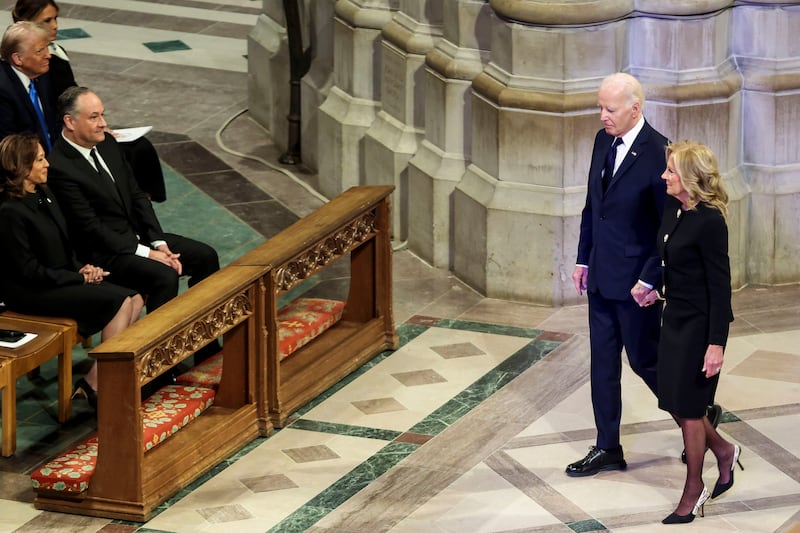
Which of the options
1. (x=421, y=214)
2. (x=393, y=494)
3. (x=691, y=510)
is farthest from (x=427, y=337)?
(x=691, y=510)

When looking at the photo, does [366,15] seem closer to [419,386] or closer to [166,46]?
[419,386]

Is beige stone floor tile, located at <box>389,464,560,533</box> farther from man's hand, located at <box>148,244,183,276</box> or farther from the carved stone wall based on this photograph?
the carved stone wall

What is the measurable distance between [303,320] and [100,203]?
1.14m

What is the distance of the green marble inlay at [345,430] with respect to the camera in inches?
307

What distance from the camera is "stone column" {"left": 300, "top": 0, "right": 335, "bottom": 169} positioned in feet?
35.8

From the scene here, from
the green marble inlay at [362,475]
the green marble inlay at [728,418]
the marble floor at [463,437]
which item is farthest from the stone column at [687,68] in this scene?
the green marble inlay at [362,475]

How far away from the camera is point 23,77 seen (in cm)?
850

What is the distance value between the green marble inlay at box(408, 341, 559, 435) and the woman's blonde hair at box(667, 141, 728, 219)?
194 cm

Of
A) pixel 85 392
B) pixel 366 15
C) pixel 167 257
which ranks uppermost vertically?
pixel 366 15

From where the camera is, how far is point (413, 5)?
982 cm

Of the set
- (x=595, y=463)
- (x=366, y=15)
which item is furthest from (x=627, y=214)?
(x=366, y=15)

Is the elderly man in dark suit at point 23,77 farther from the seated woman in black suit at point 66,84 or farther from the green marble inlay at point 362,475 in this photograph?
the green marble inlay at point 362,475

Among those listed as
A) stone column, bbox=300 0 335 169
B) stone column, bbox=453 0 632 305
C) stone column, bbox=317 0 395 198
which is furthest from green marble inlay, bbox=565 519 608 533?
stone column, bbox=300 0 335 169

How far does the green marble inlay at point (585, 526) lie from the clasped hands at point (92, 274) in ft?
8.07
